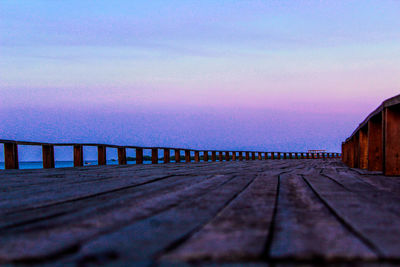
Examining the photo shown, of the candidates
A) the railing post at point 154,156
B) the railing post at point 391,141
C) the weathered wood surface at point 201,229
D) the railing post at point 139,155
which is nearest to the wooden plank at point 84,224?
the weathered wood surface at point 201,229

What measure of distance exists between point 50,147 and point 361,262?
10195mm

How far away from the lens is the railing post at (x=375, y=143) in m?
7.68

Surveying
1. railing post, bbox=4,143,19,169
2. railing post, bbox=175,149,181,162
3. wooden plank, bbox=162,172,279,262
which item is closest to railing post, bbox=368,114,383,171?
wooden plank, bbox=162,172,279,262

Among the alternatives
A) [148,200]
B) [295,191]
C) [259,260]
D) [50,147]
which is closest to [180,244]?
[259,260]

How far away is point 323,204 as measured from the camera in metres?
2.81

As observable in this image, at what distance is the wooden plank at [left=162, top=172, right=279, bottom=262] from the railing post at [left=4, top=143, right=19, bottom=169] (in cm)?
801

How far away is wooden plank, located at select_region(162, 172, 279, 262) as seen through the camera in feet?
4.92

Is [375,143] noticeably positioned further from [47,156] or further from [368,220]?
[47,156]

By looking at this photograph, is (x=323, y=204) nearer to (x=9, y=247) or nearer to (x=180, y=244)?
(x=180, y=244)

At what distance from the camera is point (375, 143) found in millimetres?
7695

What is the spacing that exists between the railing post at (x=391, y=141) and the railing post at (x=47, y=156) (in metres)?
8.06

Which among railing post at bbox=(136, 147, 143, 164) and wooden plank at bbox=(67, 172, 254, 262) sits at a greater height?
railing post at bbox=(136, 147, 143, 164)

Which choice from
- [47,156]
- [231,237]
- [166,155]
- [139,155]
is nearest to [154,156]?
[139,155]

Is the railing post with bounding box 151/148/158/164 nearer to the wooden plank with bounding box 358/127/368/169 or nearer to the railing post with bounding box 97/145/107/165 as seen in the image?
the railing post with bounding box 97/145/107/165
